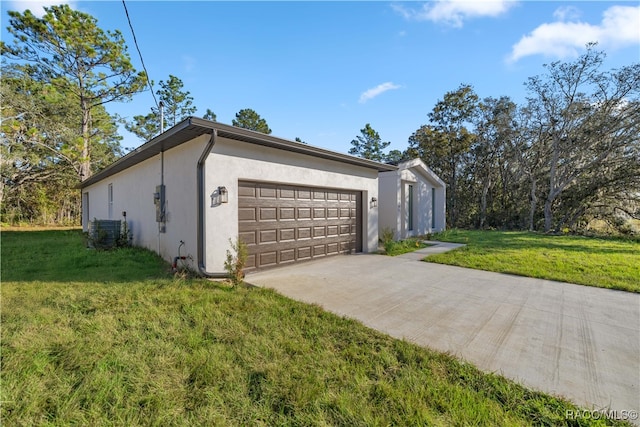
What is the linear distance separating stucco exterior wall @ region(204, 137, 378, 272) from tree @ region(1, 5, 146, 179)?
15.6 m

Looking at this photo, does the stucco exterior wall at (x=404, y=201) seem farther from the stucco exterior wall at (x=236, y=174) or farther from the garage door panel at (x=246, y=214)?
the garage door panel at (x=246, y=214)

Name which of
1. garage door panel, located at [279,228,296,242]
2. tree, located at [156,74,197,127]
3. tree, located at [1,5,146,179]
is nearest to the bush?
garage door panel, located at [279,228,296,242]

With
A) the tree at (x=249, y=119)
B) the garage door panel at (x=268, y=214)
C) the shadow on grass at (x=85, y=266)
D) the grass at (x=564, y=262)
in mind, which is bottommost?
the grass at (x=564, y=262)

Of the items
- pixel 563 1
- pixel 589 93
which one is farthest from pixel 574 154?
pixel 563 1

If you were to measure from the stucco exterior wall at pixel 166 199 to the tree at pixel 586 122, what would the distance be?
18191 millimetres

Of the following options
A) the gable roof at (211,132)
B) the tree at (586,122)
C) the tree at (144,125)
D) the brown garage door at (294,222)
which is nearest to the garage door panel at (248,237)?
the brown garage door at (294,222)

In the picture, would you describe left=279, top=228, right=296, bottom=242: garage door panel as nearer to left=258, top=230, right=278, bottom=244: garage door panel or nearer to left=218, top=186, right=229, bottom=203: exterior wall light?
left=258, top=230, right=278, bottom=244: garage door panel

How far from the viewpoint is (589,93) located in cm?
1361

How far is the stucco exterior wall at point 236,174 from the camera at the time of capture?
4.99 m

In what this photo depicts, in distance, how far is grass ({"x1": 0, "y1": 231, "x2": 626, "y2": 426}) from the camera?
1.80m

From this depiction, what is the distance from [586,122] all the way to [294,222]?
16.7m

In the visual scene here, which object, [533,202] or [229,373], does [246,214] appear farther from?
[533,202]

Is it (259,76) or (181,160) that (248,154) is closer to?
(181,160)

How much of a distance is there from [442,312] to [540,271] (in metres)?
3.74
